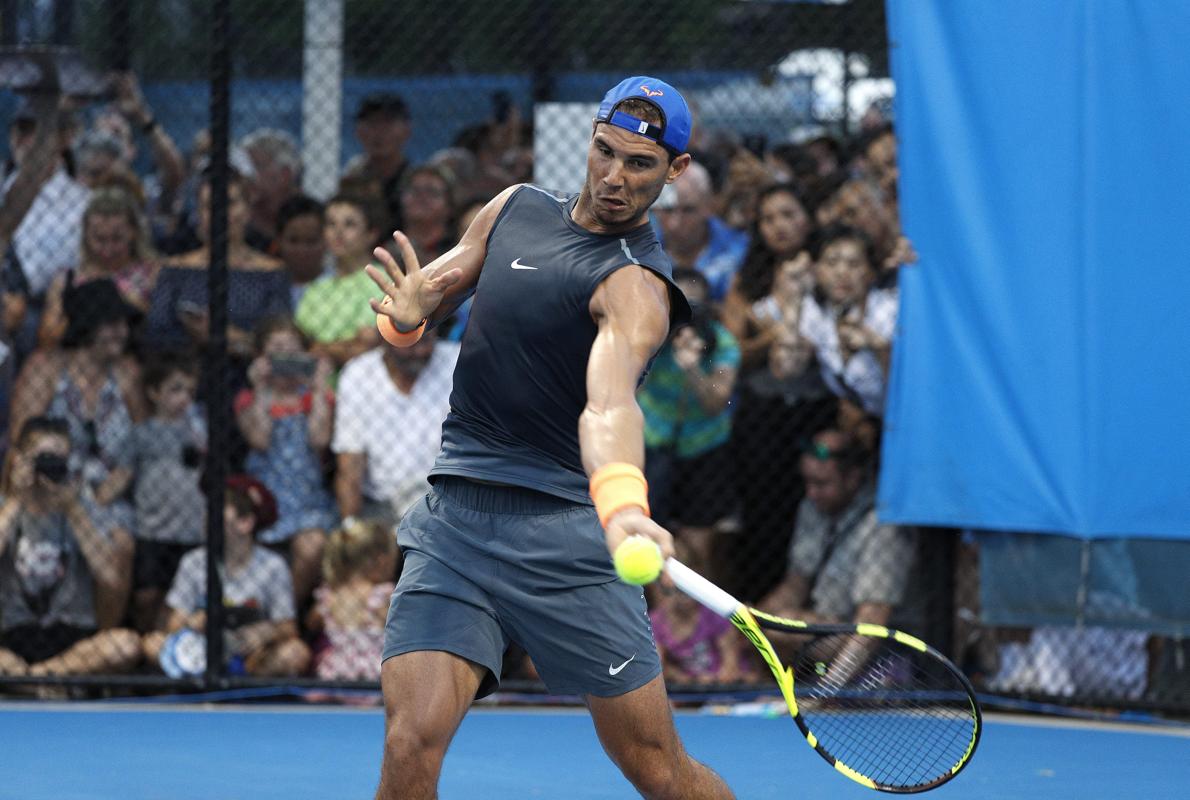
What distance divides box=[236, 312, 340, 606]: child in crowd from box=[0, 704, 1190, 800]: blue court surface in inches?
25.0

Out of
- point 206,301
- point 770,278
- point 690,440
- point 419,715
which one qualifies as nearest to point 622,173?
point 419,715

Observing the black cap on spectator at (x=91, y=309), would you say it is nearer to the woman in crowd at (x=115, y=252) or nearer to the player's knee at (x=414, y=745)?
the woman in crowd at (x=115, y=252)

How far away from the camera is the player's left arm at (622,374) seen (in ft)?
9.42

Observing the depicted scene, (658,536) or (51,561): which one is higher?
(658,536)

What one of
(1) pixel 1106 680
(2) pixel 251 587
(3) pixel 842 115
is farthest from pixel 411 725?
(3) pixel 842 115

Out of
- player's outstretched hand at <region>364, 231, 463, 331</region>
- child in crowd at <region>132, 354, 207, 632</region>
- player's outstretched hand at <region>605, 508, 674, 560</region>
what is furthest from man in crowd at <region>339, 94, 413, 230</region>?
player's outstretched hand at <region>605, 508, 674, 560</region>

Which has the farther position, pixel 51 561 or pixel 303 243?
pixel 303 243

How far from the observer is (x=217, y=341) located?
6.42 m

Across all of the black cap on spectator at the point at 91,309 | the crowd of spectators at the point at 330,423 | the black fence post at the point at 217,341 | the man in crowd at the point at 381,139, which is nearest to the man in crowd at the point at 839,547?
the crowd of spectators at the point at 330,423

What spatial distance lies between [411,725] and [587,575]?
1.57 feet

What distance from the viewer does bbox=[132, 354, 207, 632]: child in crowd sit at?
21.1 feet

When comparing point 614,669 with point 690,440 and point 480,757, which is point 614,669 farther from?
point 690,440

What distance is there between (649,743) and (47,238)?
4215 mm

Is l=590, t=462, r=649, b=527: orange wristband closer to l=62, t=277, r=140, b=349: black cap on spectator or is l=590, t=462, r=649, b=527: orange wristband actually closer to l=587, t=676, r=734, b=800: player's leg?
l=587, t=676, r=734, b=800: player's leg
